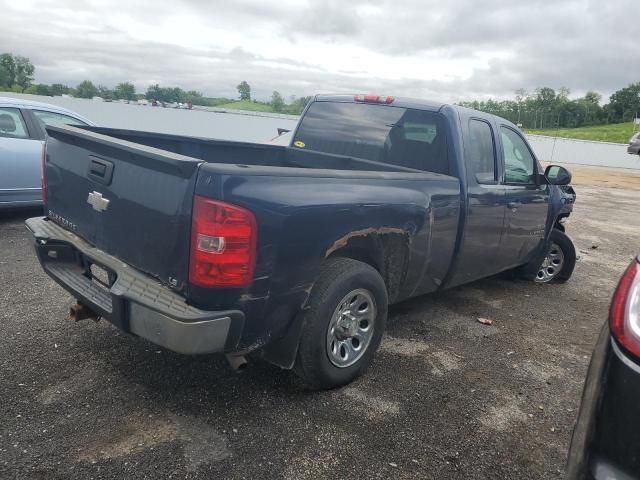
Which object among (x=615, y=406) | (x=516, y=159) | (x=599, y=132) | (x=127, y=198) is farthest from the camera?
(x=599, y=132)

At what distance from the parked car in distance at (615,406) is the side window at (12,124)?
7.23 m

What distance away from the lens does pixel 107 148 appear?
2998mm

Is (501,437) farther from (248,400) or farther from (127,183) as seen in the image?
(127,183)

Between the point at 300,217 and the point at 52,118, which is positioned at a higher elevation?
the point at 52,118

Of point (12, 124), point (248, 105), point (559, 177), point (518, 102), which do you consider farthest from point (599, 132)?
point (12, 124)

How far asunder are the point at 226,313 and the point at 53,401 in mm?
1282

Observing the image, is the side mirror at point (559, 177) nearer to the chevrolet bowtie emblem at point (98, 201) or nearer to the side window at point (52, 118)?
the chevrolet bowtie emblem at point (98, 201)

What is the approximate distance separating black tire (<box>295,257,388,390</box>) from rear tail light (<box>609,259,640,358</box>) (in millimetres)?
1564

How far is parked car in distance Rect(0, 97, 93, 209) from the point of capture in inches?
265

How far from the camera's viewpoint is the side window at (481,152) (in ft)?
14.4

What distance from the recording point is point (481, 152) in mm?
4562

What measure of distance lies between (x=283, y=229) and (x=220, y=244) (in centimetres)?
35

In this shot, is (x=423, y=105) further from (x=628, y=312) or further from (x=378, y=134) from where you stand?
(x=628, y=312)

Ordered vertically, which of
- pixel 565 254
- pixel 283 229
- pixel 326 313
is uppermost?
pixel 283 229
